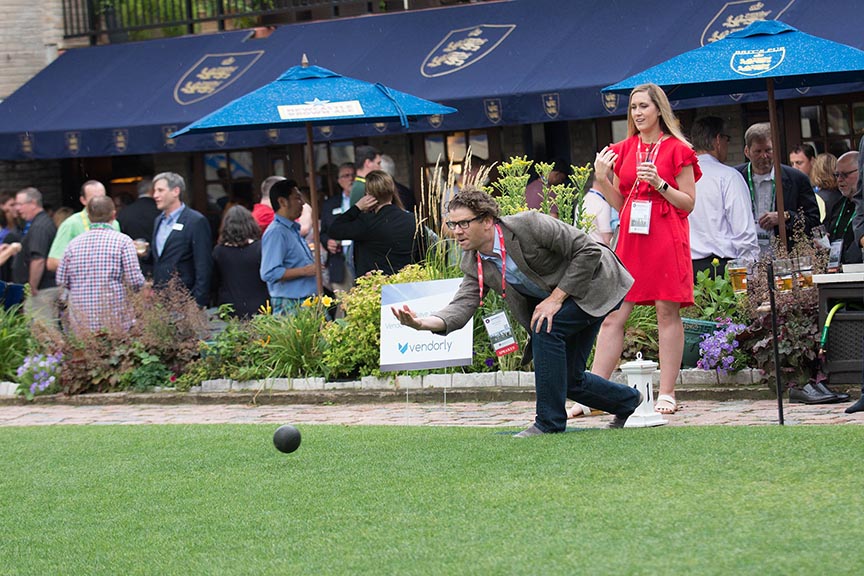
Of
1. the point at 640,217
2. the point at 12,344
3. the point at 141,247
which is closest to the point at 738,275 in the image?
the point at 640,217

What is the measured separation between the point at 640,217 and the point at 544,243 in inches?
52.3

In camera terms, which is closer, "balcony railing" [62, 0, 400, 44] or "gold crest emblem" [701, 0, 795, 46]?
"gold crest emblem" [701, 0, 795, 46]

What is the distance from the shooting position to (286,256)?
517 inches

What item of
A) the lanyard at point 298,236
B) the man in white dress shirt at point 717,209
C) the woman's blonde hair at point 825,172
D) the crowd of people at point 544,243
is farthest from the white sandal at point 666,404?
the lanyard at point 298,236

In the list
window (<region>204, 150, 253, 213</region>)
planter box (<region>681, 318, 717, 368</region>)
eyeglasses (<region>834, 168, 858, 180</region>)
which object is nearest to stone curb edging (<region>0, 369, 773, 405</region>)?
planter box (<region>681, 318, 717, 368</region>)

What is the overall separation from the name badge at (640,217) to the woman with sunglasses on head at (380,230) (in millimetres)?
3353

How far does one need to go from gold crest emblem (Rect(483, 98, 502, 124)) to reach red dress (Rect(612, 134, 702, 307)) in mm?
7437

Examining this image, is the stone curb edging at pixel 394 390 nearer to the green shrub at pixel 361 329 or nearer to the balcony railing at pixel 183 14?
the green shrub at pixel 361 329

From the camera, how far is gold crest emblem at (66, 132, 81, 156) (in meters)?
19.6

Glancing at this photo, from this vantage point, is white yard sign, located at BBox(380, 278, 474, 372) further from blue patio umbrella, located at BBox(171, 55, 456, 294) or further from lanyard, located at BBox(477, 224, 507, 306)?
blue patio umbrella, located at BBox(171, 55, 456, 294)

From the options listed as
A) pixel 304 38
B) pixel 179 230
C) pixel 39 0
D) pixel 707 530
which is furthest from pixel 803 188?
pixel 39 0

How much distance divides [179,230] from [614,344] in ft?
18.1

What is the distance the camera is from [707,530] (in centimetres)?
595

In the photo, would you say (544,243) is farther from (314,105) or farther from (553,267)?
(314,105)
